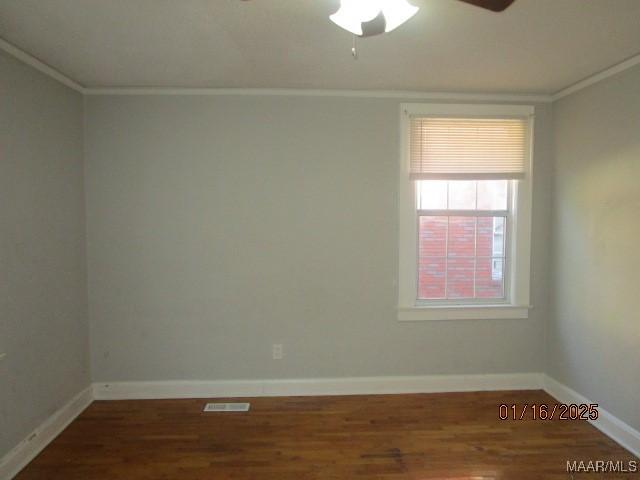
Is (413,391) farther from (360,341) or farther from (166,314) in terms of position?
(166,314)

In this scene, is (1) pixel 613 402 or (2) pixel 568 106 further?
(2) pixel 568 106

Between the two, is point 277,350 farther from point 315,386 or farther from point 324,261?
point 324,261

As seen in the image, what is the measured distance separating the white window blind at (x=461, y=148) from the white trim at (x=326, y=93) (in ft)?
0.54

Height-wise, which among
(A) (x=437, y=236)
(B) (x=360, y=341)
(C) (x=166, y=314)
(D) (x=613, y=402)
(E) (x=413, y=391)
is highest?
(A) (x=437, y=236)

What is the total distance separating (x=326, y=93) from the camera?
3.07 meters

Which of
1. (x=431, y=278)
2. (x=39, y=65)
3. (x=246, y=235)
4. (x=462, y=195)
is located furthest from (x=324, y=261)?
(x=39, y=65)

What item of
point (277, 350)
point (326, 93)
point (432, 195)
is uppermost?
point (326, 93)

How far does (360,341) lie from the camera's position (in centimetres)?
321

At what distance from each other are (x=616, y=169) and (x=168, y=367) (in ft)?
11.5

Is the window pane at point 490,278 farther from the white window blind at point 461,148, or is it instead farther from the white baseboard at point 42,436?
the white baseboard at point 42,436

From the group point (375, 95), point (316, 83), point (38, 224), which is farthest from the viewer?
point (375, 95)

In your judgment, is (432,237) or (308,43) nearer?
(308,43)

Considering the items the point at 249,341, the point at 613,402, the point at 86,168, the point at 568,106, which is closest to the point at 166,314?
the point at 249,341

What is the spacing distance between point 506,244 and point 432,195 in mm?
757
